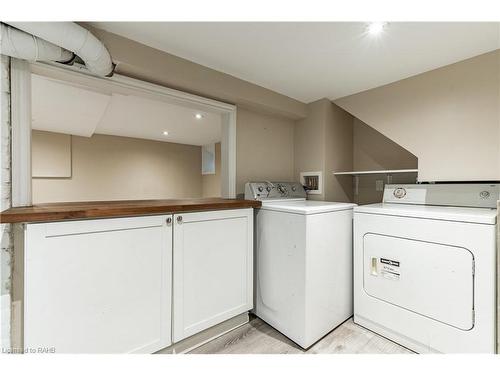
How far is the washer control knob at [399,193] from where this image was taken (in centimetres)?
183

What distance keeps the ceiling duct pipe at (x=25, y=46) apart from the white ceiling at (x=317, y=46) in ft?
0.96

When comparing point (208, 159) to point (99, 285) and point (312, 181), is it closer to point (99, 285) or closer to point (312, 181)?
point (312, 181)

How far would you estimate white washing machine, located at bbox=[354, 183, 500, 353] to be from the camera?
120cm

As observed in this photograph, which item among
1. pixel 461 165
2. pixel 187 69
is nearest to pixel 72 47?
pixel 187 69

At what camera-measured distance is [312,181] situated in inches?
95.8

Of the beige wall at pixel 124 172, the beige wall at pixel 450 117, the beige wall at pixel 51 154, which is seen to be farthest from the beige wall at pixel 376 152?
the beige wall at pixel 51 154

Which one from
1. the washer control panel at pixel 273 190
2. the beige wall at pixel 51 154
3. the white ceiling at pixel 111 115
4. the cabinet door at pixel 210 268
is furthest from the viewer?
the beige wall at pixel 51 154

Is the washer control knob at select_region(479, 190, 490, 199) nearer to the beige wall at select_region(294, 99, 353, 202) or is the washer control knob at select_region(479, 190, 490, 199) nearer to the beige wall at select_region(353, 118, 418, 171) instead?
the beige wall at select_region(353, 118, 418, 171)

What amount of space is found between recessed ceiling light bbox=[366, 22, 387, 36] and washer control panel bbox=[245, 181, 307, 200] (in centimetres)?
130

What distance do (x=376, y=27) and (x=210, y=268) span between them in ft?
5.85

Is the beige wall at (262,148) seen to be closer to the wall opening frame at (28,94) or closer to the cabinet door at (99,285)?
the wall opening frame at (28,94)

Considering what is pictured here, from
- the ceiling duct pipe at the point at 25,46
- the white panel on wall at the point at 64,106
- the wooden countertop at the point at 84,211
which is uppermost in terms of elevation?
the white panel on wall at the point at 64,106

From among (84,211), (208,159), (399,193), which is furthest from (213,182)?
(84,211)
